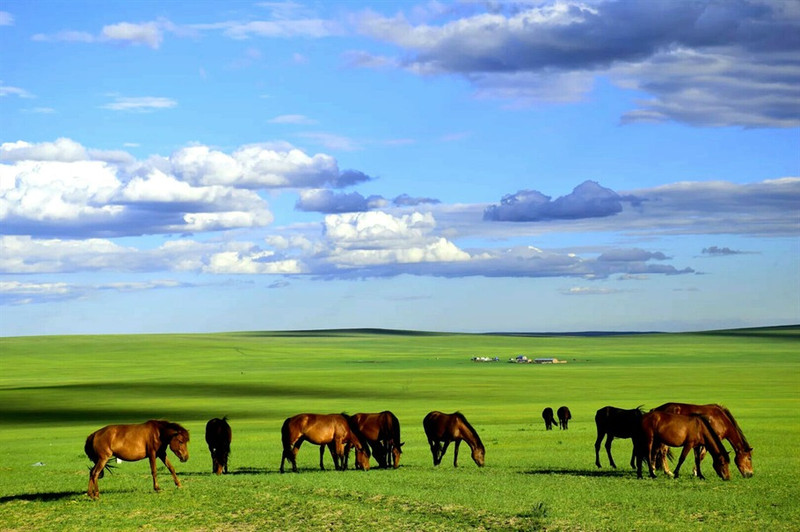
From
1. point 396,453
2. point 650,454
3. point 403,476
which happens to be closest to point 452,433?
point 396,453

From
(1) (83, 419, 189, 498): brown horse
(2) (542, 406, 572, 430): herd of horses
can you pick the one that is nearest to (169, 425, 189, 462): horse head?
(1) (83, 419, 189, 498): brown horse

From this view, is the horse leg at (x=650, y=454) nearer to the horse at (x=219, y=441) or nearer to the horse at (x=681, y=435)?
the horse at (x=681, y=435)

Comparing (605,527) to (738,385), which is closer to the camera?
(605,527)

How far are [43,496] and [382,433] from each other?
31.2 ft

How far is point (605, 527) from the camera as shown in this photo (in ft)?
59.3

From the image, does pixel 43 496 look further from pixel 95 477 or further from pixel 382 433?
pixel 382 433

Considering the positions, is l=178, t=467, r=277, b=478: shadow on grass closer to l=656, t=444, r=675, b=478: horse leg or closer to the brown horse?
the brown horse

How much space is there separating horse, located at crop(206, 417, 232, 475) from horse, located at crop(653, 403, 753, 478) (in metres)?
12.0

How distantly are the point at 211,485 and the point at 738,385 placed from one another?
71193 mm

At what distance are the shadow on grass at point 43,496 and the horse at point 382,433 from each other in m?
8.20

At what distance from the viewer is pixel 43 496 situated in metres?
23.7

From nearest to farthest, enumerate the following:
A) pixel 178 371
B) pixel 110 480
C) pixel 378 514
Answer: pixel 378 514
pixel 110 480
pixel 178 371

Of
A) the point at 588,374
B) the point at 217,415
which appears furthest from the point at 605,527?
the point at 588,374

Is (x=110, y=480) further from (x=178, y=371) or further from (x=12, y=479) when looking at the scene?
(x=178, y=371)
